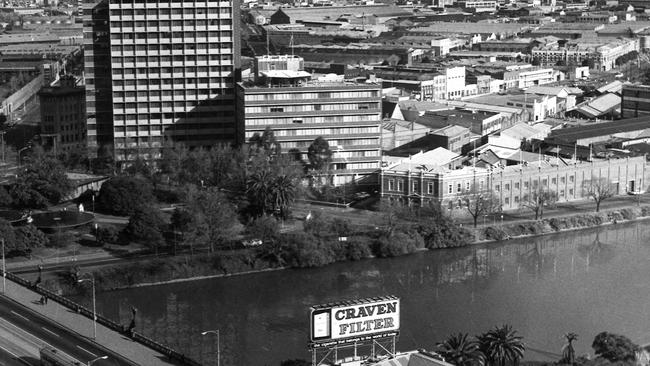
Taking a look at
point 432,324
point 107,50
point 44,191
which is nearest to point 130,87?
point 107,50

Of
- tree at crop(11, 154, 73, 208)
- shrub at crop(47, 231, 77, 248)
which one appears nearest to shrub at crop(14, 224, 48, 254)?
shrub at crop(47, 231, 77, 248)

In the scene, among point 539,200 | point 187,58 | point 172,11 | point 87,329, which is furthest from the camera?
point 187,58

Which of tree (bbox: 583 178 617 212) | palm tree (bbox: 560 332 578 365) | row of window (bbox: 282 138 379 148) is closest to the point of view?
palm tree (bbox: 560 332 578 365)

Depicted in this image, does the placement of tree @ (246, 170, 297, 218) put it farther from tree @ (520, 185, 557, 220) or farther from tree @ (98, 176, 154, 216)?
tree @ (520, 185, 557, 220)

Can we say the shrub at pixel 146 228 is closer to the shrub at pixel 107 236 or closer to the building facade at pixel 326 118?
the shrub at pixel 107 236

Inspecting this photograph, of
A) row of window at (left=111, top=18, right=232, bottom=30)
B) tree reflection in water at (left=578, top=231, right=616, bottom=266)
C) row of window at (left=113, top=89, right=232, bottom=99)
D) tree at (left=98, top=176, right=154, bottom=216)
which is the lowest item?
tree reflection in water at (left=578, top=231, right=616, bottom=266)

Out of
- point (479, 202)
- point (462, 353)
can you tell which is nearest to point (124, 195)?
point (479, 202)

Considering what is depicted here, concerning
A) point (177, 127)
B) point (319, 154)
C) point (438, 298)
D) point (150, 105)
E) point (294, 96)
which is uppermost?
point (294, 96)

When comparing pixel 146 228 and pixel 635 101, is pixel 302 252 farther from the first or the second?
pixel 635 101
